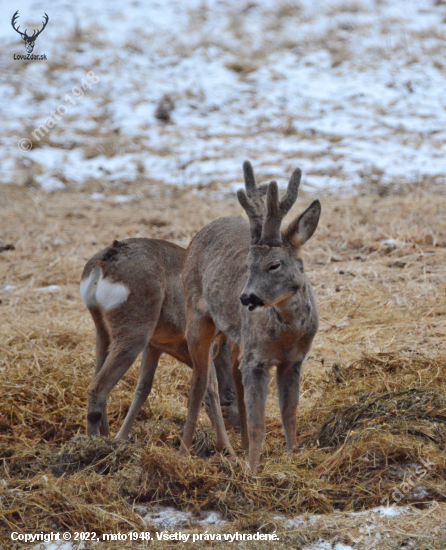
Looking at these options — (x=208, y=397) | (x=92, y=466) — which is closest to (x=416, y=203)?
(x=208, y=397)

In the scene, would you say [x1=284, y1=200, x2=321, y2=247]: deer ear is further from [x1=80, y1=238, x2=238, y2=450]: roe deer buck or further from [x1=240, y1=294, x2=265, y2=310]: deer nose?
[x1=80, y1=238, x2=238, y2=450]: roe deer buck

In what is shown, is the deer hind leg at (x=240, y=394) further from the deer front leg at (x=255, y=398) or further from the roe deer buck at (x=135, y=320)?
the deer front leg at (x=255, y=398)

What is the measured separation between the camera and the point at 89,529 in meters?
3.91

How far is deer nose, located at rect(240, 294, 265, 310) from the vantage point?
14.1ft

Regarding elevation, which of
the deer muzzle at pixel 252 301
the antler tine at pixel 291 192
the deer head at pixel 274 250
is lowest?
the deer muzzle at pixel 252 301

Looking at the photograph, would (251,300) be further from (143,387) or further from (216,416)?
(143,387)

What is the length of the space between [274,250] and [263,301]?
0.38 meters

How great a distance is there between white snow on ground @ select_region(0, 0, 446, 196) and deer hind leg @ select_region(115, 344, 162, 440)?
8.18m

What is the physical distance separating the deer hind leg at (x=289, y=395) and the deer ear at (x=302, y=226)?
0.87 m

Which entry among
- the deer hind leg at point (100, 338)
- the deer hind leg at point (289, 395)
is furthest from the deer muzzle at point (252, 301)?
the deer hind leg at point (100, 338)

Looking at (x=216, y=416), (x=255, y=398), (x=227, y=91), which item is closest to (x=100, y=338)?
(x=216, y=416)

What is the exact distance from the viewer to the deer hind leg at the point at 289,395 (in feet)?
16.1

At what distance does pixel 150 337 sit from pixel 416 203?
7662mm

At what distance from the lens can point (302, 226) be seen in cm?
469
